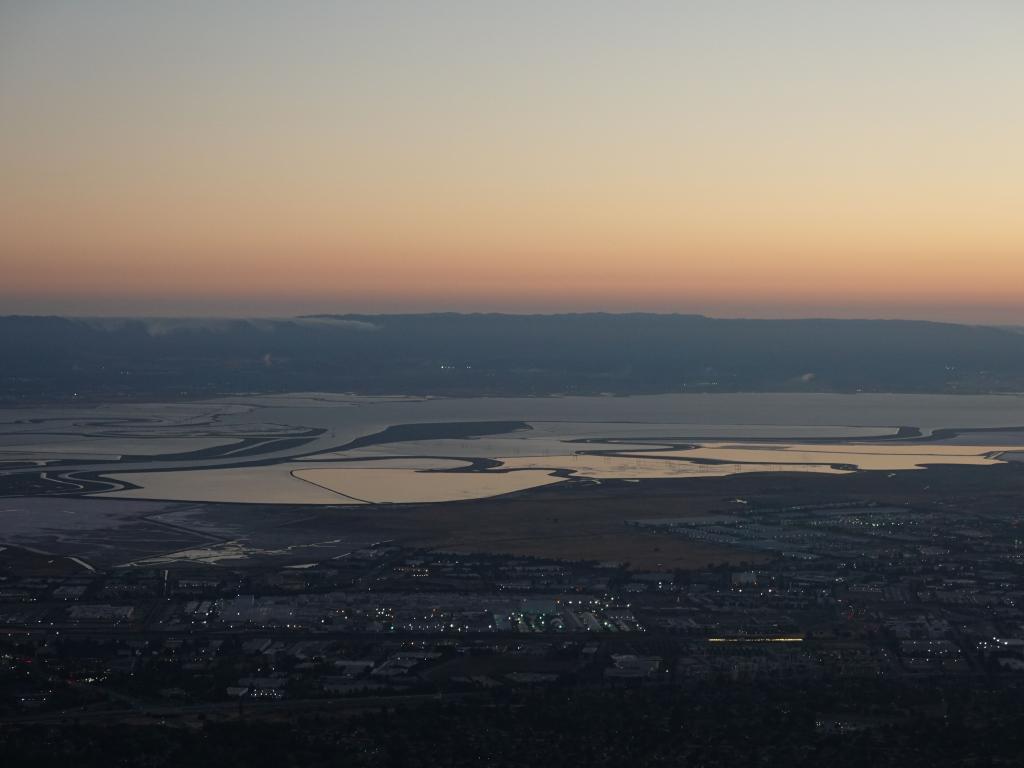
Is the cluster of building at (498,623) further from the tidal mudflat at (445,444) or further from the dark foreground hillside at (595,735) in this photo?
the tidal mudflat at (445,444)

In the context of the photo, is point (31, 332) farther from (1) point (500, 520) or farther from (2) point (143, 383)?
(1) point (500, 520)

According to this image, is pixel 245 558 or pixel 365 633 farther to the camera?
pixel 245 558

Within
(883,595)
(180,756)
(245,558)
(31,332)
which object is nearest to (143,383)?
(31,332)

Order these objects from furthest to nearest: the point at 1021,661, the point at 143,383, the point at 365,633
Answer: the point at 143,383, the point at 365,633, the point at 1021,661

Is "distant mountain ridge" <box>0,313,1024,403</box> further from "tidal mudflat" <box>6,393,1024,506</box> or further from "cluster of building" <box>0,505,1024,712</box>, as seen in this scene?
"cluster of building" <box>0,505,1024,712</box>

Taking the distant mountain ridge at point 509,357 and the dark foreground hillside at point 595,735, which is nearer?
the dark foreground hillside at point 595,735

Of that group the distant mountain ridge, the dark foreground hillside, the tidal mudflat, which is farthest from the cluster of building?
the distant mountain ridge

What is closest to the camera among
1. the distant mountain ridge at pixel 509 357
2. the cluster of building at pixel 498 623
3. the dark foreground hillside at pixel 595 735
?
the dark foreground hillside at pixel 595 735

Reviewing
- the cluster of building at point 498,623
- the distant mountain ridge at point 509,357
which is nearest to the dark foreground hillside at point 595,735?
the cluster of building at point 498,623
